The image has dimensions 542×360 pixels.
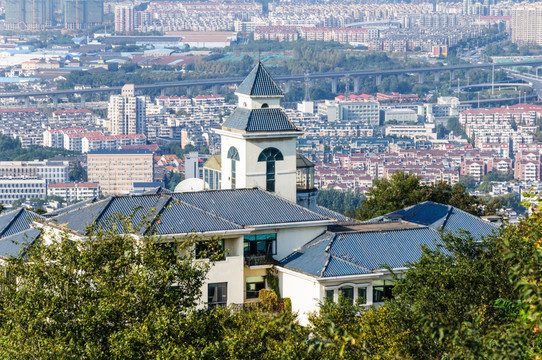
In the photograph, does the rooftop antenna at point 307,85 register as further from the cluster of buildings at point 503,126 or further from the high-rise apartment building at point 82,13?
the high-rise apartment building at point 82,13

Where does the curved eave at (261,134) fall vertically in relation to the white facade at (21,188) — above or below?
above

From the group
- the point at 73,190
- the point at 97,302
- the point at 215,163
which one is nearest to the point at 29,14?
the point at 73,190

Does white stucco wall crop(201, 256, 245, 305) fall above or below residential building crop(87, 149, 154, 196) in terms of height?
above

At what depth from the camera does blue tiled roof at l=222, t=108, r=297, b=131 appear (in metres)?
18.0

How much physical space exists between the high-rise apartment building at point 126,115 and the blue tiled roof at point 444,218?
303ft

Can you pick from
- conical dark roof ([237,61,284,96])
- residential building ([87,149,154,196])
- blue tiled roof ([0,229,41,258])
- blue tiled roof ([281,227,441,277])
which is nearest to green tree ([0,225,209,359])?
blue tiled roof ([281,227,441,277])

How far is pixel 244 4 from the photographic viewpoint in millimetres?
193750

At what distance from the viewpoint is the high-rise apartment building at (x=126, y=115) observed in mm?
109938

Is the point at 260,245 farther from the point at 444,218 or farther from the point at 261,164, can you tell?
the point at 444,218

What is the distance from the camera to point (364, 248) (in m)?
15.7

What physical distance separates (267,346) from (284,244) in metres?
4.57

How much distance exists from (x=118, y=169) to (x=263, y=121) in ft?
229

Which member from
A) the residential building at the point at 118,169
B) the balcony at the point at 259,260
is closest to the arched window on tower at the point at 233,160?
the balcony at the point at 259,260

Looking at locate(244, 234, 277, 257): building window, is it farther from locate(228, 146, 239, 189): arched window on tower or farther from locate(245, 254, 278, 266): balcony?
locate(228, 146, 239, 189): arched window on tower
